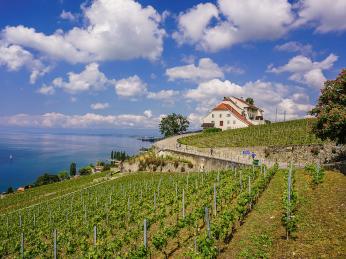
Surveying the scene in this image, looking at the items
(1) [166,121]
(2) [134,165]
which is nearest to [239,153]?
(2) [134,165]

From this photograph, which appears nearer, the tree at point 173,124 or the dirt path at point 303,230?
the dirt path at point 303,230

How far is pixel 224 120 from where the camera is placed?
95750 mm

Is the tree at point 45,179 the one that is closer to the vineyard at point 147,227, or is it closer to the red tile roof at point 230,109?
the red tile roof at point 230,109

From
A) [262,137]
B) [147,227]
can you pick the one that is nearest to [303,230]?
[147,227]

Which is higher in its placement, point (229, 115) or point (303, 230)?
point (229, 115)

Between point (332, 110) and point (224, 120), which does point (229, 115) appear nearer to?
point (224, 120)

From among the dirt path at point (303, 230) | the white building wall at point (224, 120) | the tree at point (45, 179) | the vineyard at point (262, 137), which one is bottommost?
the tree at point (45, 179)

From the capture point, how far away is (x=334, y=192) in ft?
62.5

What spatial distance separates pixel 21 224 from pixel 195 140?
4887cm

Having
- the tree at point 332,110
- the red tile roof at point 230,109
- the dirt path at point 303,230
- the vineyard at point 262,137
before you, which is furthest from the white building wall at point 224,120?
the dirt path at point 303,230

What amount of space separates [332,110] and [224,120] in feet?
229

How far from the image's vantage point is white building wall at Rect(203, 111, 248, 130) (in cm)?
9362

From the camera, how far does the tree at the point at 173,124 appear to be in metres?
114

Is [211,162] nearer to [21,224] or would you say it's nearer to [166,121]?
[21,224]
